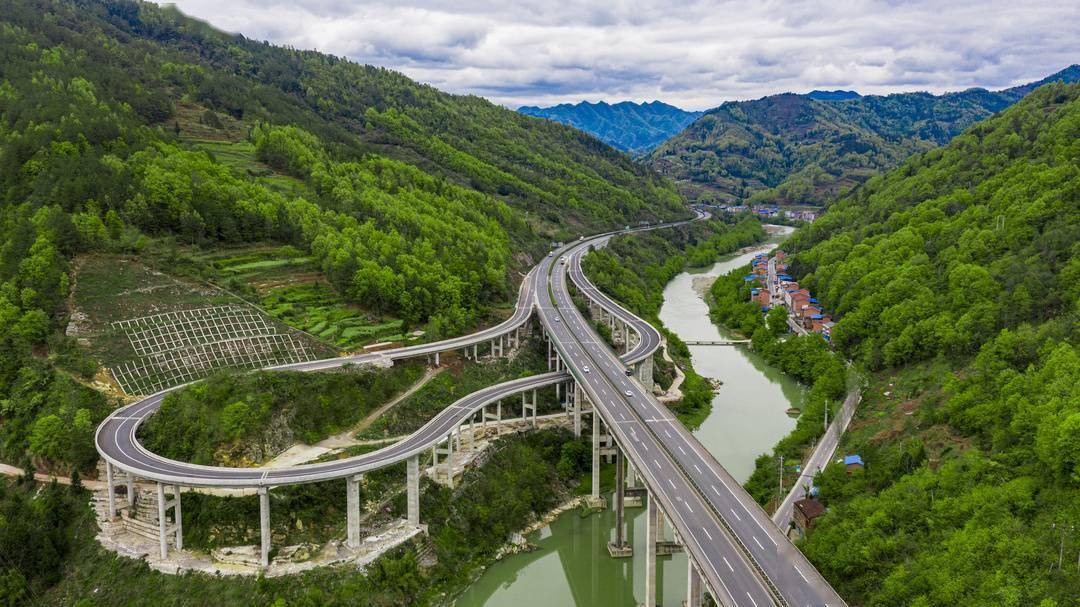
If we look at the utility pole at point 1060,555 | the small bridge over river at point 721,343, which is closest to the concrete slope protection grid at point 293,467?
the utility pole at point 1060,555

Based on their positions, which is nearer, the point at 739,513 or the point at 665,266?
the point at 739,513

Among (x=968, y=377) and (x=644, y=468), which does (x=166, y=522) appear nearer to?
(x=644, y=468)

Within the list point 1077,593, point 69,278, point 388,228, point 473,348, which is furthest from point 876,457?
point 69,278

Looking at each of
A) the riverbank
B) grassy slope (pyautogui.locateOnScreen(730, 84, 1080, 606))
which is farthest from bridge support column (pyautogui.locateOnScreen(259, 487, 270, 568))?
the riverbank

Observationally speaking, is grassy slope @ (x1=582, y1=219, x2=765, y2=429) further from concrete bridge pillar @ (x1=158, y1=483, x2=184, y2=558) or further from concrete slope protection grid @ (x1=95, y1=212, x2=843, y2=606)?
concrete bridge pillar @ (x1=158, y1=483, x2=184, y2=558)

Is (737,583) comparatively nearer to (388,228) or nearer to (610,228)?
(388,228)

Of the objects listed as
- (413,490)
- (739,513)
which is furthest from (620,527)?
(413,490)

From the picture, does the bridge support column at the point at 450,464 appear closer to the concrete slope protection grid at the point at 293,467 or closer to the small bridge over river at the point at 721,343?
the concrete slope protection grid at the point at 293,467
